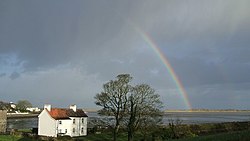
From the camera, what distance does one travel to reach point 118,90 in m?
49.9

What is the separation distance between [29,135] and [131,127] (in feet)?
56.9

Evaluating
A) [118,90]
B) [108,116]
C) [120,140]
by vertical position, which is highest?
[118,90]

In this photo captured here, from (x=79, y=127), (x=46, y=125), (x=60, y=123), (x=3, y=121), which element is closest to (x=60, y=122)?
(x=60, y=123)

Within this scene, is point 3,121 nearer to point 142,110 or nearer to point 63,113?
point 63,113

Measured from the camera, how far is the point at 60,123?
207 ft

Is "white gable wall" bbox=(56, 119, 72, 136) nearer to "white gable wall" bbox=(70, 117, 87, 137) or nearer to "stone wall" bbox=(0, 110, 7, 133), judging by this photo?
"white gable wall" bbox=(70, 117, 87, 137)

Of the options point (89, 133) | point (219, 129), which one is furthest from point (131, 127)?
point (219, 129)

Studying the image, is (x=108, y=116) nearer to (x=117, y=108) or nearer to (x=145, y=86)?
(x=117, y=108)

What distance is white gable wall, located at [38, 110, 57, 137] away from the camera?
6209 cm

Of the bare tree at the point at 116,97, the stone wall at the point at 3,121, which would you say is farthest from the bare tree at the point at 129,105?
the stone wall at the point at 3,121

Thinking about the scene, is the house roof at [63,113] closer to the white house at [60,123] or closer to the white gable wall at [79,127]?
the white house at [60,123]

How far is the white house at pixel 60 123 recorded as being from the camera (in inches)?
2454

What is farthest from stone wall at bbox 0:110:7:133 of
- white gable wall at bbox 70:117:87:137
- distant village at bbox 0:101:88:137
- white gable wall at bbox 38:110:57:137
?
white gable wall at bbox 70:117:87:137

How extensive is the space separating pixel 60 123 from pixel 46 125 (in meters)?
2.71
